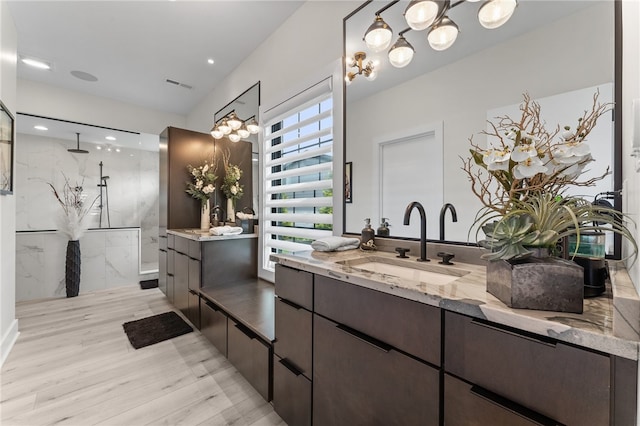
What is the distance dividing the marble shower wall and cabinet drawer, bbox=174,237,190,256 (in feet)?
7.38

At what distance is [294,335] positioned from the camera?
138 centimetres

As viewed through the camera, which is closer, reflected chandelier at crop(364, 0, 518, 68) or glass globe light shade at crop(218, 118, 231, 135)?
reflected chandelier at crop(364, 0, 518, 68)

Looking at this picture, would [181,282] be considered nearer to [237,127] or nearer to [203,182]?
[203,182]

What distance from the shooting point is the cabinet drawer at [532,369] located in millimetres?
564

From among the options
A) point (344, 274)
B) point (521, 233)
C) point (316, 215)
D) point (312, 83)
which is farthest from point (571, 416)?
point (312, 83)

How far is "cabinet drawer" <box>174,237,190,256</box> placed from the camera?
115 inches

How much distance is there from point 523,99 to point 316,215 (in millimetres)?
1473

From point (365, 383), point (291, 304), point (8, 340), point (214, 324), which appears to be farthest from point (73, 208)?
point (365, 383)

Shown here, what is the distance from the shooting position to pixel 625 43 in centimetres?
92

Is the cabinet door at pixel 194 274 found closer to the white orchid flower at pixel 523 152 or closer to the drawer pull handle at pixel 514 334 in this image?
the drawer pull handle at pixel 514 334

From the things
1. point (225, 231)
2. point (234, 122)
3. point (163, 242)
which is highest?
point (234, 122)

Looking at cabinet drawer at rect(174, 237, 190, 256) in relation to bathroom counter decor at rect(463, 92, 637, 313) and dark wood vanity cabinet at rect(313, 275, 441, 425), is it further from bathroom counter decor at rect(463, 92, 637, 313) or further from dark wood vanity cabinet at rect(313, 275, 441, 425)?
bathroom counter decor at rect(463, 92, 637, 313)

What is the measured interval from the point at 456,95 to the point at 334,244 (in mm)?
1073

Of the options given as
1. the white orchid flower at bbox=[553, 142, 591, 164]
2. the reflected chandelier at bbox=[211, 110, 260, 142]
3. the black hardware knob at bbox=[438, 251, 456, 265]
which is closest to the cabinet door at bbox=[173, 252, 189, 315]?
the reflected chandelier at bbox=[211, 110, 260, 142]
